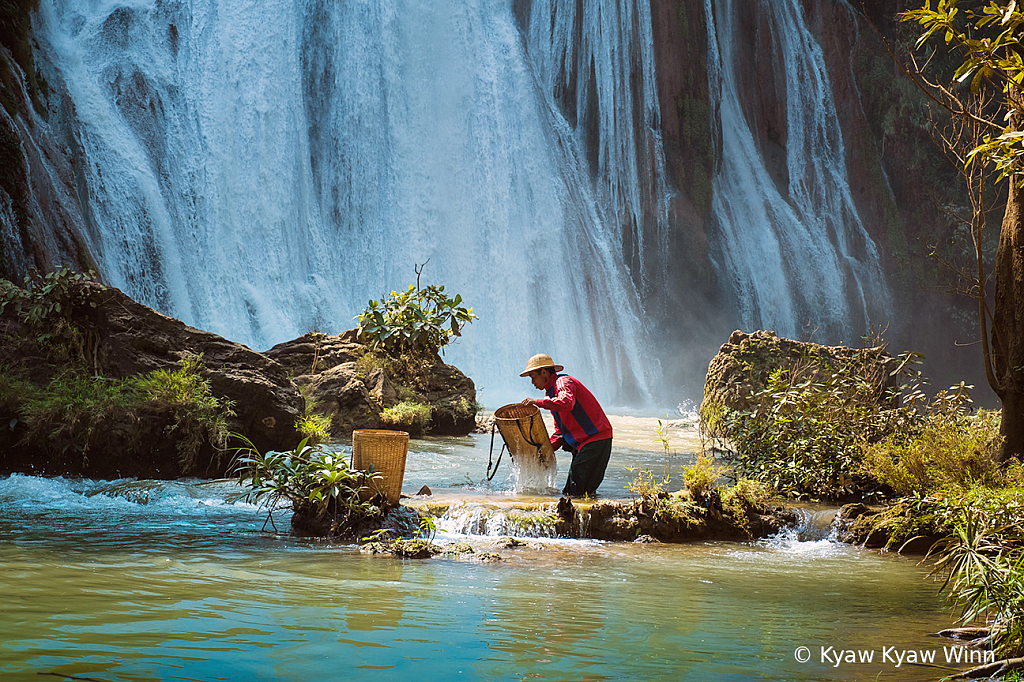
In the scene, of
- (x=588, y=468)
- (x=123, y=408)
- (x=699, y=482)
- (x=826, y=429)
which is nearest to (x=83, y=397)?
(x=123, y=408)

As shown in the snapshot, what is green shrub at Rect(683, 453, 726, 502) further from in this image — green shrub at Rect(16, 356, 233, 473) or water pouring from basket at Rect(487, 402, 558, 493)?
green shrub at Rect(16, 356, 233, 473)

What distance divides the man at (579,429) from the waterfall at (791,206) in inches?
952

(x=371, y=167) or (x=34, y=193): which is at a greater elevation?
(x=371, y=167)

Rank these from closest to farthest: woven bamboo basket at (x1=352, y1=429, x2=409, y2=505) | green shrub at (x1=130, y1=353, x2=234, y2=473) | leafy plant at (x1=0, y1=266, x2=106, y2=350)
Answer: woven bamboo basket at (x1=352, y1=429, x2=409, y2=505) < green shrub at (x1=130, y1=353, x2=234, y2=473) < leafy plant at (x1=0, y1=266, x2=106, y2=350)

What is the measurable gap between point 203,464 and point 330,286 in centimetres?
1419

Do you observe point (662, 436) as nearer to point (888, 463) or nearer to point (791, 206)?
point (888, 463)

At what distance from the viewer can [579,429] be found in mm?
7387

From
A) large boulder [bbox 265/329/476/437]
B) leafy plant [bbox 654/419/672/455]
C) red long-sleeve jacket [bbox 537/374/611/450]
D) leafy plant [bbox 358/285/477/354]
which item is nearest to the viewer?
leafy plant [bbox 654/419/672/455]

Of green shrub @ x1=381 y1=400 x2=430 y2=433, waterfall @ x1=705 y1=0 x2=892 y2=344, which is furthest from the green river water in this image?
waterfall @ x1=705 y1=0 x2=892 y2=344

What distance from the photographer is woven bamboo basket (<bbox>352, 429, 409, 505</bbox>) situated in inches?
246

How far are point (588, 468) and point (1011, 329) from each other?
13.5 ft

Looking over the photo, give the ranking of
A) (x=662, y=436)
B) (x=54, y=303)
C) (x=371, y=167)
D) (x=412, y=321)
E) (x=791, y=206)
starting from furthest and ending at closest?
(x=791, y=206) → (x=371, y=167) → (x=412, y=321) → (x=662, y=436) → (x=54, y=303)

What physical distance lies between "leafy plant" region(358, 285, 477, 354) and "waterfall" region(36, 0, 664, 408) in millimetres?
5662

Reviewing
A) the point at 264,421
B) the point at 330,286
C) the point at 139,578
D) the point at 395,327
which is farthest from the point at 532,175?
the point at 139,578
